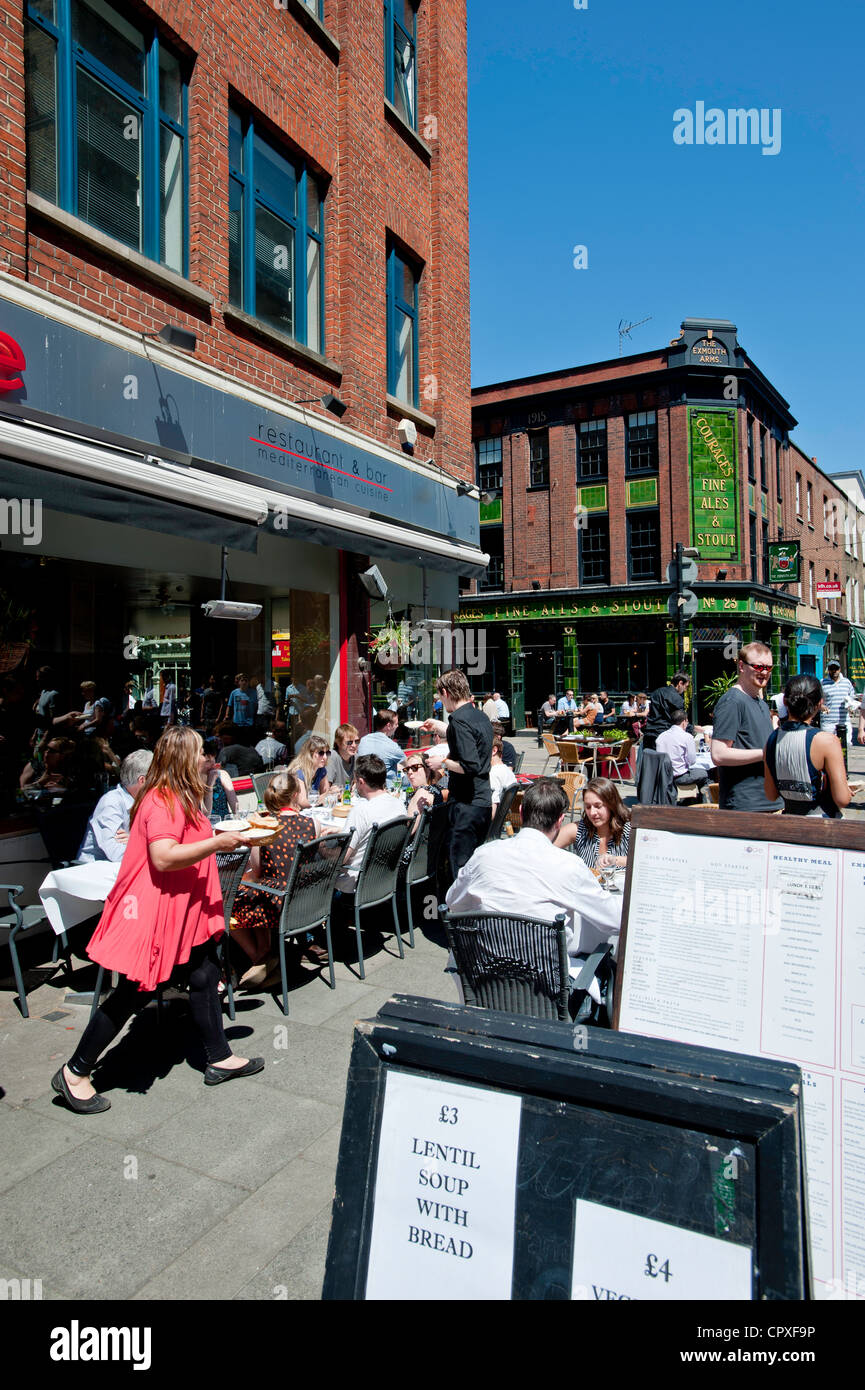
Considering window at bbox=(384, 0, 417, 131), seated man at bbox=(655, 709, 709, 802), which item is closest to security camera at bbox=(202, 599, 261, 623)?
seated man at bbox=(655, 709, 709, 802)

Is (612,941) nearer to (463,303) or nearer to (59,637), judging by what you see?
(59,637)

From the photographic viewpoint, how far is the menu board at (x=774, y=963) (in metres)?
1.67

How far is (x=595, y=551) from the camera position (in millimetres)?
28922

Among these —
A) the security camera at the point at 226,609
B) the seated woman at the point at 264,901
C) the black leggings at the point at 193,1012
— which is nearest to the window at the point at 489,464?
the security camera at the point at 226,609

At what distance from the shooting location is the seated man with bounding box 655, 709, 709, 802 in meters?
9.30

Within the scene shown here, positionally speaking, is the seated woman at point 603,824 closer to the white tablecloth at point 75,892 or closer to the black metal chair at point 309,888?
the black metal chair at point 309,888

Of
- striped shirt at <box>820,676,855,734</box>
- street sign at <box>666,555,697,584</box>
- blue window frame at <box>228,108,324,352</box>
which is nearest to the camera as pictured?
blue window frame at <box>228,108,324,352</box>

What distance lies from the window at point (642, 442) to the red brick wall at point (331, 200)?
54.5ft

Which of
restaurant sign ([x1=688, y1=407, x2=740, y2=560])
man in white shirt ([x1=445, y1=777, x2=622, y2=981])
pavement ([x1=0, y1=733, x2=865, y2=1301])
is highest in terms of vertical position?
restaurant sign ([x1=688, y1=407, x2=740, y2=560])

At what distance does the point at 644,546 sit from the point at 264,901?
81.9 ft

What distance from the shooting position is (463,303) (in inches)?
502

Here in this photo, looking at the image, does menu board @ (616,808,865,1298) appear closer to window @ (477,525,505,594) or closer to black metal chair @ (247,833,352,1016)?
black metal chair @ (247,833,352,1016)

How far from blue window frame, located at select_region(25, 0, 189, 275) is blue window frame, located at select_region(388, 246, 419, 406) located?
4.15 metres
